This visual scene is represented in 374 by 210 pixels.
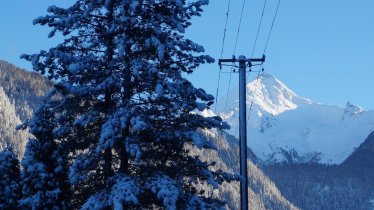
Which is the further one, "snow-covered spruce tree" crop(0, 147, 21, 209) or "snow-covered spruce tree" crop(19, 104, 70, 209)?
"snow-covered spruce tree" crop(0, 147, 21, 209)

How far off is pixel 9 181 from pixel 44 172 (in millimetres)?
6829

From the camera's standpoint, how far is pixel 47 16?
15.6 meters

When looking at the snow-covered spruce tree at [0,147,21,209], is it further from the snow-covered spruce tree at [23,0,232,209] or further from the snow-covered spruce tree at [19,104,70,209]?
the snow-covered spruce tree at [23,0,232,209]

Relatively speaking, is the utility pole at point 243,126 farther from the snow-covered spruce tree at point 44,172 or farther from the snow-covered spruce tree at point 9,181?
the snow-covered spruce tree at point 9,181

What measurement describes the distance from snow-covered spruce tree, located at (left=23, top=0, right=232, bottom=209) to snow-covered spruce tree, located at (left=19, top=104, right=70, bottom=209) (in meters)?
Result: 1.09

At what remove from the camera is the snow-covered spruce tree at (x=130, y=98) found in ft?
48.9

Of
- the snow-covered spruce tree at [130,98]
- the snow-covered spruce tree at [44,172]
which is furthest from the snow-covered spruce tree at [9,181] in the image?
the snow-covered spruce tree at [130,98]

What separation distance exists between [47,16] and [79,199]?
480 centimetres

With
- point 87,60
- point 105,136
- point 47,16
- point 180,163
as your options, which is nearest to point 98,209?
point 105,136

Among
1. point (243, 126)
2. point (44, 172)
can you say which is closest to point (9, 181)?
point (44, 172)

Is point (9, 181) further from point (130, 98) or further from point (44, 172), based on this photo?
point (130, 98)

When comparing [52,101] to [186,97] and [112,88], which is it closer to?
[112,88]

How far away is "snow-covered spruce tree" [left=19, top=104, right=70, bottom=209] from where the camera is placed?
16.9 metres

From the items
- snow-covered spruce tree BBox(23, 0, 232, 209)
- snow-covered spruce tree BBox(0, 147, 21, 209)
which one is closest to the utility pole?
snow-covered spruce tree BBox(23, 0, 232, 209)
